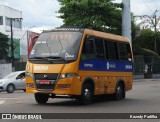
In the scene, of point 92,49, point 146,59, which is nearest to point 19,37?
point 146,59

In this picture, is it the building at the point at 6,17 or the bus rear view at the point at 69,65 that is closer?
the bus rear view at the point at 69,65

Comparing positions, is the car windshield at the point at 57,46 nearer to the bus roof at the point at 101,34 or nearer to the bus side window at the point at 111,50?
the bus roof at the point at 101,34

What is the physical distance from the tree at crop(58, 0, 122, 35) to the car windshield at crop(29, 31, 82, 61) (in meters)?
32.7

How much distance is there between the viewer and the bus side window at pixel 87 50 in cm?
1764

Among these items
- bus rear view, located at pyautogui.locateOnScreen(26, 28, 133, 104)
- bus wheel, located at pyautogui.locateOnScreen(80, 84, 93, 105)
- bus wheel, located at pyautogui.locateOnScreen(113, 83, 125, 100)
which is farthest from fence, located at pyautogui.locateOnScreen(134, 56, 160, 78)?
bus wheel, located at pyautogui.locateOnScreen(80, 84, 93, 105)

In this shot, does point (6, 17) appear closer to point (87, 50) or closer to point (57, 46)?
point (87, 50)

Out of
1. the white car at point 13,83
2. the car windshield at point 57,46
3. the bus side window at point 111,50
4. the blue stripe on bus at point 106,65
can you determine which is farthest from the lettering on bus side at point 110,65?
the white car at point 13,83

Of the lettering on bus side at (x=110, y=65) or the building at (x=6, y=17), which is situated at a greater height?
the building at (x=6, y=17)

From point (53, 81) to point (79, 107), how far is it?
4.37 ft

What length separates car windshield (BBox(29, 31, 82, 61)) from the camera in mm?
17250

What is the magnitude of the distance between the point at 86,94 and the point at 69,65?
60.3 inches

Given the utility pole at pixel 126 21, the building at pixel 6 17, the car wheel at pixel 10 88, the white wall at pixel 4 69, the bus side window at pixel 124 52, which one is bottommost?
the car wheel at pixel 10 88

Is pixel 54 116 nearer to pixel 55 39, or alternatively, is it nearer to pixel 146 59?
pixel 55 39

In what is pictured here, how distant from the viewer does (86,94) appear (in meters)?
17.8
